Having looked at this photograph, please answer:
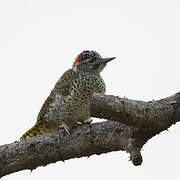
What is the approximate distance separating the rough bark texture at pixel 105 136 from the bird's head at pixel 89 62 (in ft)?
4.97

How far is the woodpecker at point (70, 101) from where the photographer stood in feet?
20.4

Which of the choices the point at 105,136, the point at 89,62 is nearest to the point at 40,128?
the point at 89,62

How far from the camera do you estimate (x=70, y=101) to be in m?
6.23

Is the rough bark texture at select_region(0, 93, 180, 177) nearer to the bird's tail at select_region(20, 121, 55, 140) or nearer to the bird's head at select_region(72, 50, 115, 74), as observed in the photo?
the bird's tail at select_region(20, 121, 55, 140)

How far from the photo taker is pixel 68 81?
651cm

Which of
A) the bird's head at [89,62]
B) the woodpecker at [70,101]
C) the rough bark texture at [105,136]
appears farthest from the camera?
the bird's head at [89,62]

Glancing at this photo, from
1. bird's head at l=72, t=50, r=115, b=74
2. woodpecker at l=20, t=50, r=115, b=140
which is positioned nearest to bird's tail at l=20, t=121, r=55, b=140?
woodpecker at l=20, t=50, r=115, b=140

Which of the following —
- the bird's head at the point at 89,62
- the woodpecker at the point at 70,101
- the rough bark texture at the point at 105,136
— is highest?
the bird's head at the point at 89,62

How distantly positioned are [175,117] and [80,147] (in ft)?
4.11

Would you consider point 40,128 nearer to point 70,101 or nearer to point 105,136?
point 70,101

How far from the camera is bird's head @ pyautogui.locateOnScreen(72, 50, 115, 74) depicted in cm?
687

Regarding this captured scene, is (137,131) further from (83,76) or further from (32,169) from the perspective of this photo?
(83,76)

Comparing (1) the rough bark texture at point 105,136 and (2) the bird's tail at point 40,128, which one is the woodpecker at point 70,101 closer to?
(2) the bird's tail at point 40,128

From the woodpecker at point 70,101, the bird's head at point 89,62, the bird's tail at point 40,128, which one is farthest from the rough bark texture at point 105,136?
the bird's head at point 89,62
